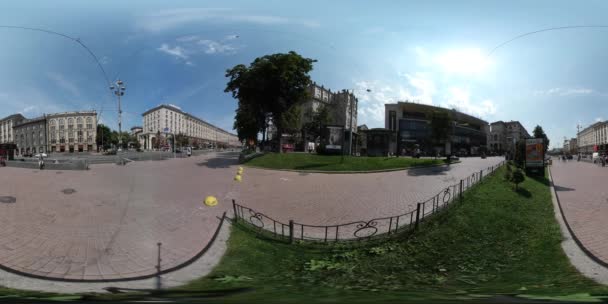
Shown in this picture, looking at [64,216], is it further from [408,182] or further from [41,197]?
[408,182]

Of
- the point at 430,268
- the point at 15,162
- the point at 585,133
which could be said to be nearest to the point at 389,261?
the point at 430,268

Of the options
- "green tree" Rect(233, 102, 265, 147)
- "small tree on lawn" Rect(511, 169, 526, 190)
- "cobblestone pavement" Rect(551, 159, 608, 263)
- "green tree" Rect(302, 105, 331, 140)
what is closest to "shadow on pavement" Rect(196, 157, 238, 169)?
"green tree" Rect(233, 102, 265, 147)

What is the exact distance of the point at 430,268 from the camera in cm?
438

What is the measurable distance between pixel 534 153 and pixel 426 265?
15.8m

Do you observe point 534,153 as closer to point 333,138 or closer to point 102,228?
point 333,138

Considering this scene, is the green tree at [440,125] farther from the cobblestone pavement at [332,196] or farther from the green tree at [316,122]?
the green tree at [316,122]

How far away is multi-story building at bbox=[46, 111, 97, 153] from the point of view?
410 inches

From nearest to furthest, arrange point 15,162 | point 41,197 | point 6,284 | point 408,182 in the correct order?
1. point 6,284
2. point 41,197
3. point 408,182
4. point 15,162

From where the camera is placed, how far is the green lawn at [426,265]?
3.34m

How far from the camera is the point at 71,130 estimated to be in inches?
462

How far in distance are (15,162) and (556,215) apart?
30.0 m

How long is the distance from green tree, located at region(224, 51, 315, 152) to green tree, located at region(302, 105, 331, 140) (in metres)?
27.6

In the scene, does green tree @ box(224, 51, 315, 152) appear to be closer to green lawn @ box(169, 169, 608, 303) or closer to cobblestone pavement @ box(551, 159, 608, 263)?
green lawn @ box(169, 169, 608, 303)

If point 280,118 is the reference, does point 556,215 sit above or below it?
below
